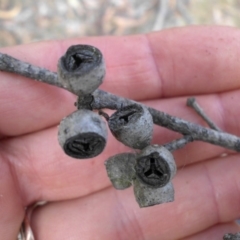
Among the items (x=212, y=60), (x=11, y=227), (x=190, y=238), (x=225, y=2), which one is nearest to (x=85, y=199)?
(x=11, y=227)

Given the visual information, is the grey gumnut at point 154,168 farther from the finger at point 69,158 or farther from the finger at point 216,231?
the finger at point 216,231

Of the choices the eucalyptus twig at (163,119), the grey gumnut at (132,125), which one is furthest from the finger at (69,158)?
the grey gumnut at (132,125)

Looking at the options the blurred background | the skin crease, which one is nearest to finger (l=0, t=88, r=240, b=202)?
the skin crease

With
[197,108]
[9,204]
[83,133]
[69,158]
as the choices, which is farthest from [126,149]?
[83,133]

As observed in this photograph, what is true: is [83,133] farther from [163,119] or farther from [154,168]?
[163,119]

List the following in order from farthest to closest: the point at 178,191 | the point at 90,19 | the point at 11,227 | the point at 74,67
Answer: the point at 90,19 → the point at 178,191 → the point at 11,227 → the point at 74,67

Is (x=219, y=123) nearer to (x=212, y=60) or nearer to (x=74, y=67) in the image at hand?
(x=212, y=60)
